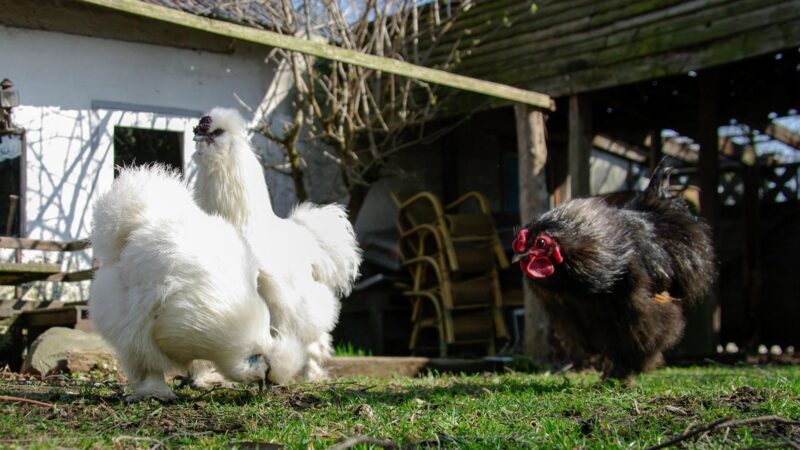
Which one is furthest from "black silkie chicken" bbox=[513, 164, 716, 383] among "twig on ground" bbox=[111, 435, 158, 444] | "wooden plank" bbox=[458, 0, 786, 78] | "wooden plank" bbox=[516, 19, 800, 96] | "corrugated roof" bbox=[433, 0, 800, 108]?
"wooden plank" bbox=[458, 0, 786, 78]

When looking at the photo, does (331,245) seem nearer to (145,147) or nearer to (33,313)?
(33,313)

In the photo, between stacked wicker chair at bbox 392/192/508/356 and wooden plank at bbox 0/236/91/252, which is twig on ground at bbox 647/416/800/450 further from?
stacked wicker chair at bbox 392/192/508/356

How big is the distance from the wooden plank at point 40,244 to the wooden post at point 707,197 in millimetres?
7576

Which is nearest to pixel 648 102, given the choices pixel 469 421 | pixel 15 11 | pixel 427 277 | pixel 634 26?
pixel 634 26

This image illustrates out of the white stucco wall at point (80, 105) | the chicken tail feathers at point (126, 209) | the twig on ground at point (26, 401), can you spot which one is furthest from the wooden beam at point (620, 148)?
the twig on ground at point (26, 401)

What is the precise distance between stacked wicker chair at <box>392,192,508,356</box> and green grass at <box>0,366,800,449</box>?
5.79m

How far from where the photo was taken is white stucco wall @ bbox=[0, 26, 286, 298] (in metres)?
8.53

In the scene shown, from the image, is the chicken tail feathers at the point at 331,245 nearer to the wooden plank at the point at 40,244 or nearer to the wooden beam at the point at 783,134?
the wooden plank at the point at 40,244

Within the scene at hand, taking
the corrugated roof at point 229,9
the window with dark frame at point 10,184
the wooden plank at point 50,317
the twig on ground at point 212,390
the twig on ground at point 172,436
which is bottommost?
the twig on ground at point 212,390

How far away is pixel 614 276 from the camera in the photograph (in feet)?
19.0

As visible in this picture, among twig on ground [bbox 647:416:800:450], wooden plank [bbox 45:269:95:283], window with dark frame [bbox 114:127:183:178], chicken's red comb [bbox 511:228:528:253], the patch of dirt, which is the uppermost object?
window with dark frame [bbox 114:127:183:178]

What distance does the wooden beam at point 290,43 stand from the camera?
6.28 metres

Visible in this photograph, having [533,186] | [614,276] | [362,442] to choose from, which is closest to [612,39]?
[533,186]

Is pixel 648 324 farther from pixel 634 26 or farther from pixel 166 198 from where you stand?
pixel 634 26
